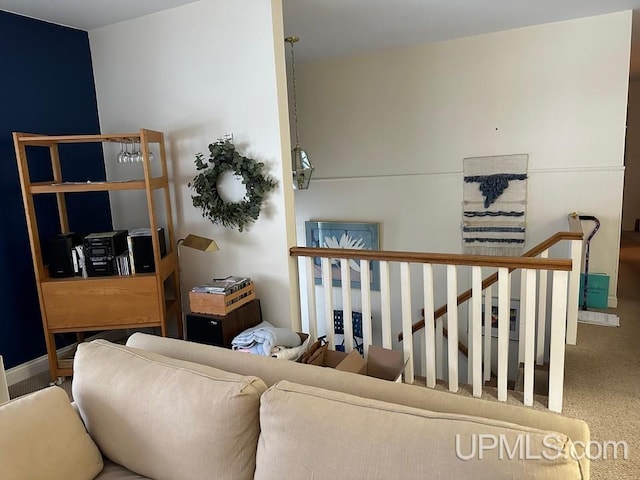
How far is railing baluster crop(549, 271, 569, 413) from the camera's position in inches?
91.9

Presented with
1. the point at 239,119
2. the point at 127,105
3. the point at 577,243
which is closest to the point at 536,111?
the point at 577,243

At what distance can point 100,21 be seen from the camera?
3299 millimetres

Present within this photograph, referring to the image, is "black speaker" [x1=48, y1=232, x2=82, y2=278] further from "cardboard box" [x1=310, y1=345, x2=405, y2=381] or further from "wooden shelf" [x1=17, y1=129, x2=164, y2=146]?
"cardboard box" [x1=310, y1=345, x2=405, y2=381]

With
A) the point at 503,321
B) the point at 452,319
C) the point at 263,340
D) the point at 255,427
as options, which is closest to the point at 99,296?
the point at 263,340

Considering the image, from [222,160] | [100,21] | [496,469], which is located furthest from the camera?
[100,21]

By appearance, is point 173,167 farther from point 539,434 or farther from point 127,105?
point 539,434

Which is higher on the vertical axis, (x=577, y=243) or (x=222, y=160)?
(x=222, y=160)

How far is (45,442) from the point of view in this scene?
1.47 meters

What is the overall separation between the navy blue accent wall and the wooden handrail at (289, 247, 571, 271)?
73.5 inches

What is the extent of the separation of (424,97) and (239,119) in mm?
2343

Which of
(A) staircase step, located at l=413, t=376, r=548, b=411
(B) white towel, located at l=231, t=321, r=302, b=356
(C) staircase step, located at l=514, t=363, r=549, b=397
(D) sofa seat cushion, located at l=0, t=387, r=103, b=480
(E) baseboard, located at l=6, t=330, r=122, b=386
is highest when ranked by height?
(D) sofa seat cushion, located at l=0, t=387, r=103, b=480

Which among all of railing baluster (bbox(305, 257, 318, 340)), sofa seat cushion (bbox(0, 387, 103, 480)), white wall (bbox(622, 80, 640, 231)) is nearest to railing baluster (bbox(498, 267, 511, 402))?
railing baluster (bbox(305, 257, 318, 340))

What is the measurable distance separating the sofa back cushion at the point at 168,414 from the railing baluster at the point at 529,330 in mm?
1638

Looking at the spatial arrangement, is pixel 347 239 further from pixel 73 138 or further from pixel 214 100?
pixel 73 138
